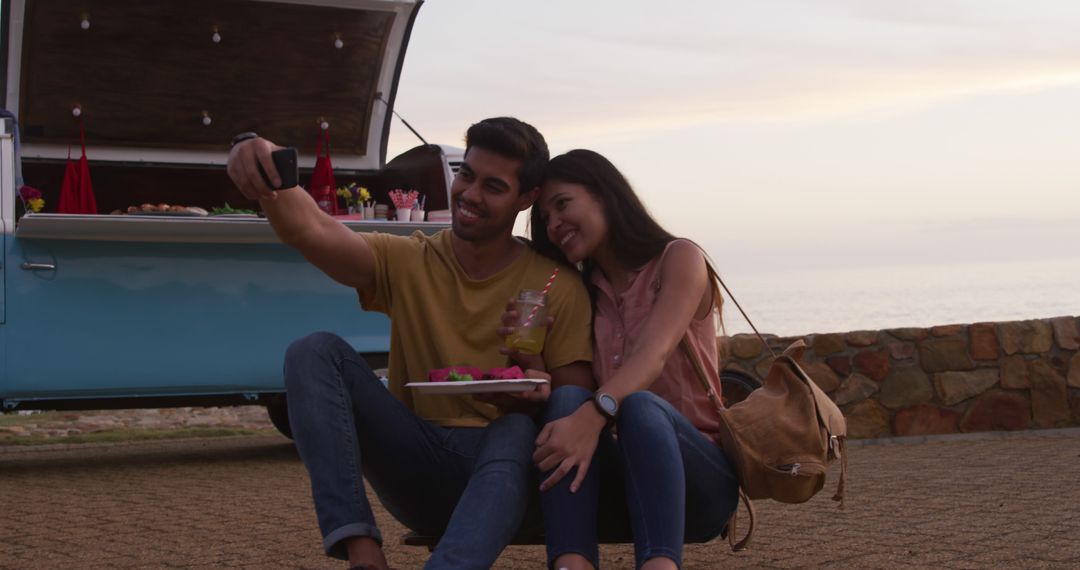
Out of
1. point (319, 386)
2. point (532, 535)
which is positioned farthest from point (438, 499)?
point (319, 386)

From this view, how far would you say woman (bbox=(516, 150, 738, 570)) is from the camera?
272 cm

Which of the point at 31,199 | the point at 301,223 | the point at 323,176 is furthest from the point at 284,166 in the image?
the point at 323,176

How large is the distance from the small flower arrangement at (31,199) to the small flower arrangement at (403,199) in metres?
1.83

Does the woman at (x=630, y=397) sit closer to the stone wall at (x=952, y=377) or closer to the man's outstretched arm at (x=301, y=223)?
the man's outstretched arm at (x=301, y=223)

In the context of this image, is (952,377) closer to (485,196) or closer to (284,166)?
(485,196)

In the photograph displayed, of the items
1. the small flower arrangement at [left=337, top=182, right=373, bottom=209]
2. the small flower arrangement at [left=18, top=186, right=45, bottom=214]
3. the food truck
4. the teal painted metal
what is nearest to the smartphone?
the food truck

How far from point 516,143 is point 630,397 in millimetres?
753

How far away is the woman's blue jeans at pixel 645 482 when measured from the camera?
271 centimetres

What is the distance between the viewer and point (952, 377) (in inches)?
311

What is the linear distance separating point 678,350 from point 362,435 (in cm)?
77

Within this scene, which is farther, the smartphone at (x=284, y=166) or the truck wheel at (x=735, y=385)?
the truck wheel at (x=735, y=385)

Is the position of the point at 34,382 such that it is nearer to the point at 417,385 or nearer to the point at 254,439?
the point at 254,439

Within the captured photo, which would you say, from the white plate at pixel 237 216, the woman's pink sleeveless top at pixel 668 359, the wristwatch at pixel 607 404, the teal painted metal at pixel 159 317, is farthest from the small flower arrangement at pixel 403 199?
the wristwatch at pixel 607 404

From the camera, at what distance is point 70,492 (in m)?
6.06
